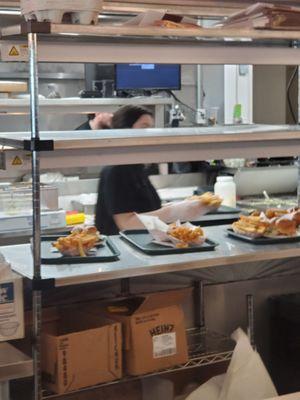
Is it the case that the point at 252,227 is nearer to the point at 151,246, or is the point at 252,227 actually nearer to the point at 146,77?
the point at 151,246

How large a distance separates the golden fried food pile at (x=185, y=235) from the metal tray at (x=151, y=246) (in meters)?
0.03

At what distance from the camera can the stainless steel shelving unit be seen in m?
1.93

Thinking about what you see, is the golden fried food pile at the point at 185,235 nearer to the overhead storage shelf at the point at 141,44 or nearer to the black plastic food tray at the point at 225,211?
the overhead storage shelf at the point at 141,44

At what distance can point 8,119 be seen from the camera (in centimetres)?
550

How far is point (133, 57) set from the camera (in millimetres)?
2162

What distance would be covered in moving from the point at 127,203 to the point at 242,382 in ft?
3.92

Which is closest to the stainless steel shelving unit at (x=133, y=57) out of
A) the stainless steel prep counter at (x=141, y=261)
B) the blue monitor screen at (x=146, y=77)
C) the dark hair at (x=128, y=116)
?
the stainless steel prep counter at (x=141, y=261)

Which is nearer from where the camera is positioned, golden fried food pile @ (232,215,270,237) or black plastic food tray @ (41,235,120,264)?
black plastic food tray @ (41,235,120,264)

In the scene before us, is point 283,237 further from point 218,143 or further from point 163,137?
point 163,137

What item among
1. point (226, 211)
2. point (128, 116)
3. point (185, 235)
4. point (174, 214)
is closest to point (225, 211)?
point (226, 211)

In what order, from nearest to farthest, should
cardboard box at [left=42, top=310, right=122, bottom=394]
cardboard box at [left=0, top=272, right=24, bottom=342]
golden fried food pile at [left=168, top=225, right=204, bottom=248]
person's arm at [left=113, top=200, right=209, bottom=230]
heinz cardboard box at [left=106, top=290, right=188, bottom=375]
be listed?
1. cardboard box at [left=0, top=272, right=24, bottom=342]
2. cardboard box at [left=42, top=310, right=122, bottom=394]
3. heinz cardboard box at [left=106, top=290, right=188, bottom=375]
4. golden fried food pile at [left=168, top=225, right=204, bottom=248]
5. person's arm at [left=113, top=200, right=209, bottom=230]

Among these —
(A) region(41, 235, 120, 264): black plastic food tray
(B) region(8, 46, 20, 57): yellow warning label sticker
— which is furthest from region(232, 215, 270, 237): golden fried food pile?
(B) region(8, 46, 20, 57): yellow warning label sticker

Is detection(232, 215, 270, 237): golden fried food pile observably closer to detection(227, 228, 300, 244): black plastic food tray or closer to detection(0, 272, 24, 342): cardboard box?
detection(227, 228, 300, 244): black plastic food tray

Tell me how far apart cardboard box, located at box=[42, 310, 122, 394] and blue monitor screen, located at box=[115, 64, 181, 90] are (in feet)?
9.05
